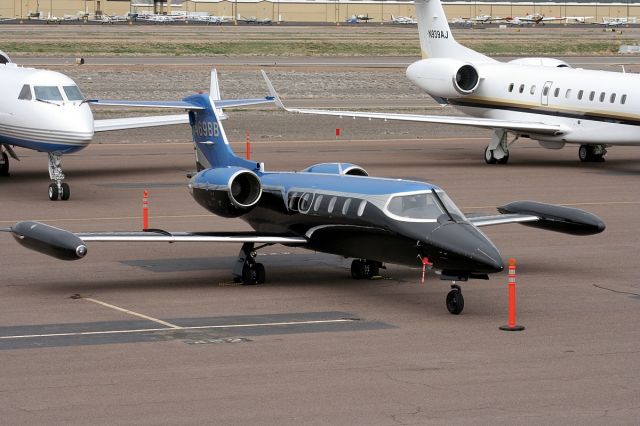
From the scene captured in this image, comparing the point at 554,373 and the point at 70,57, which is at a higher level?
the point at 70,57

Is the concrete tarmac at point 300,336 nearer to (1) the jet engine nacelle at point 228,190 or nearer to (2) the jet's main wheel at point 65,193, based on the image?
(2) the jet's main wheel at point 65,193

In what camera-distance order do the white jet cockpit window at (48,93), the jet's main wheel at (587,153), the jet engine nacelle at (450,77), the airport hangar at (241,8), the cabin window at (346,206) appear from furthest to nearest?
the airport hangar at (241,8) < the jet engine nacelle at (450,77) < the jet's main wheel at (587,153) < the white jet cockpit window at (48,93) < the cabin window at (346,206)

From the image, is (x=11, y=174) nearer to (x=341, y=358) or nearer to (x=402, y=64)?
(x=341, y=358)

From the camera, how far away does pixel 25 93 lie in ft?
101

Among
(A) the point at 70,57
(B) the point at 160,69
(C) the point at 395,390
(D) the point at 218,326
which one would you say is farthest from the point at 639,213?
(A) the point at 70,57

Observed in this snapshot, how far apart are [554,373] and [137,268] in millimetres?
9107

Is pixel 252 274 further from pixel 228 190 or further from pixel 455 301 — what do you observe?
pixel 455 301

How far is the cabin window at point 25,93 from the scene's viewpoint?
3053 centimetres

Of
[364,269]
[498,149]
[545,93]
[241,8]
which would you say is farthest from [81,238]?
[241,8]

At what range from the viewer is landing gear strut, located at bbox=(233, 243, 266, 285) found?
65.6 feet

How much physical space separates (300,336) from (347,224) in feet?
11.5

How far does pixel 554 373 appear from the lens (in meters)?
14.3

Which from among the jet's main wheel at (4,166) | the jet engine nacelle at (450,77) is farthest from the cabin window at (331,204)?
the jet engine nacelle at (450,77)

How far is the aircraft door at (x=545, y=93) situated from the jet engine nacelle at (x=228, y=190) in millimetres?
18729
